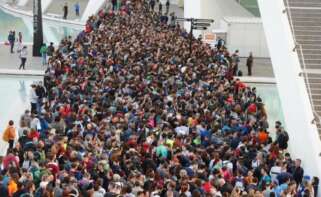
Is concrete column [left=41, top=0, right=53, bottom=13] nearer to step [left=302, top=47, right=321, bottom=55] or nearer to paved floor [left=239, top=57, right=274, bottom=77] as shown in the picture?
paved floor [left=239, top=57, right=274, bottom=77]

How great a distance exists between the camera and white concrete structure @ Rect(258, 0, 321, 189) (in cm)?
1602

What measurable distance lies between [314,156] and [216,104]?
3647 mm

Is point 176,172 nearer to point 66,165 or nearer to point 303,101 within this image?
point 66,165

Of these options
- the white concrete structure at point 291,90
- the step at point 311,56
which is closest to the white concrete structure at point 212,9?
the white concrete structure at point 291,90

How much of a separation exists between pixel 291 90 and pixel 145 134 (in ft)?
13.3

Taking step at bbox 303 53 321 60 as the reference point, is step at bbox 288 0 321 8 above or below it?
above

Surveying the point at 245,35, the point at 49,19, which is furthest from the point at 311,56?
the point at 49,19

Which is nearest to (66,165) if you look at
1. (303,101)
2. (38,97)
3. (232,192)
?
(232,192)

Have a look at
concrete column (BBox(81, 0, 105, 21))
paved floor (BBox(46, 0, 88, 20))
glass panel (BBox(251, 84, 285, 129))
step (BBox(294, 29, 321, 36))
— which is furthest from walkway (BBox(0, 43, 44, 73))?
paved floor (BBox(46, 0, 88, 20))

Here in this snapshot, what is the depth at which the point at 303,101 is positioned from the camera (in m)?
17.1

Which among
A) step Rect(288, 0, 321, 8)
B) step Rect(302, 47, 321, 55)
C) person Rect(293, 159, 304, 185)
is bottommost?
person Rect(293, 159, 304, 185)

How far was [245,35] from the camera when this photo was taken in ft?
104

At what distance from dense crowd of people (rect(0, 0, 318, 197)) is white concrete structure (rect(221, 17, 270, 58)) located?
19.3 ft

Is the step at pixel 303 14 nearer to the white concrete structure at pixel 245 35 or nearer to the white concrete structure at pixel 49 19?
the white concrete structure at pixel 245 35
